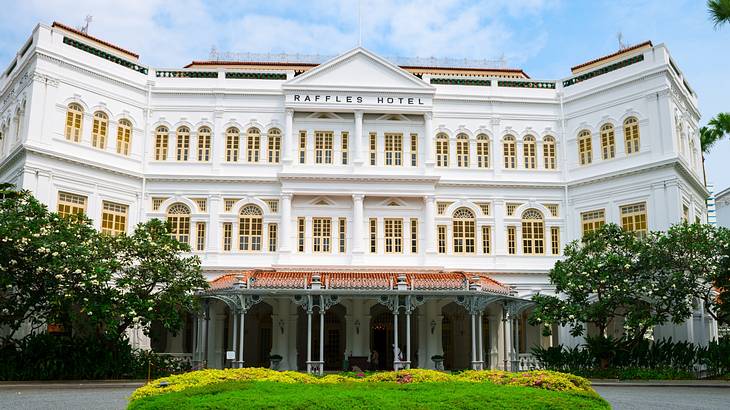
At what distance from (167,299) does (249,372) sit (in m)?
10.5

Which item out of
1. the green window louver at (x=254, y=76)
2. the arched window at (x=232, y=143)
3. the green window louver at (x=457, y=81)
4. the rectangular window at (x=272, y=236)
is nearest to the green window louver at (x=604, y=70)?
the green window louver at (x=457, y=81)

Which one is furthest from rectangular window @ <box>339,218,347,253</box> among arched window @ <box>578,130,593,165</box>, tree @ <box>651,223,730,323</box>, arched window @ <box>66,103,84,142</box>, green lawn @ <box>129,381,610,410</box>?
green lawn @ <box>129,381,610,410</box>

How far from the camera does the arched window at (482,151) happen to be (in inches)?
1291

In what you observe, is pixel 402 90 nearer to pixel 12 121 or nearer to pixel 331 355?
pixel 331 355

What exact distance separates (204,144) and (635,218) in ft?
60.5

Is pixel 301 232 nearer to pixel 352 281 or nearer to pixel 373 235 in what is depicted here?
pixel 373 235

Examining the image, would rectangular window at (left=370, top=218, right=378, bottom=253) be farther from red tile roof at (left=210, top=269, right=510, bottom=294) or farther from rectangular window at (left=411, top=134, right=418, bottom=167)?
red tile roof at (left=210, top=269, right=510, bottom=294)

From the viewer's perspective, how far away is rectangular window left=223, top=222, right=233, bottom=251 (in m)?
30.9

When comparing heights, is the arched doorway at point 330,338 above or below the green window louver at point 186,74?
below

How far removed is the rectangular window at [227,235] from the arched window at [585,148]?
15567 mm

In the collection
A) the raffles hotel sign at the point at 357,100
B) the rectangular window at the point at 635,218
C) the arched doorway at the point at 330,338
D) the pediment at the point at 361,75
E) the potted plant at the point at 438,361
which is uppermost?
the pediment at the point at 361,75

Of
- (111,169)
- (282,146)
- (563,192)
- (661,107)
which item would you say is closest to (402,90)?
(282,146)

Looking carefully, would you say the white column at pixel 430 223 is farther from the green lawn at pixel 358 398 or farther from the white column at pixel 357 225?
the green lawn at pixel 358 398

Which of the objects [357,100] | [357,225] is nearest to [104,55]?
[357,100]
